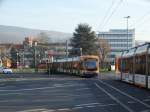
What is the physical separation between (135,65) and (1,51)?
5669 inches

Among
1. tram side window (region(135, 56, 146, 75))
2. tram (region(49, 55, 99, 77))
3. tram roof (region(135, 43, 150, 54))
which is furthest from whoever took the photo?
tram (region(49, 55, 99, 77))

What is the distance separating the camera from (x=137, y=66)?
1439 inches

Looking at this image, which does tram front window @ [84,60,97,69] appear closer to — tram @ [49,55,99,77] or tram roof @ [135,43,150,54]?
tram @ [49,55,99,77]

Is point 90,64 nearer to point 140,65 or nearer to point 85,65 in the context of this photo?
point 85,65

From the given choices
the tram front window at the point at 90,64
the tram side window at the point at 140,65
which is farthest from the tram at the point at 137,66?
the tram front window at the point at 90,64

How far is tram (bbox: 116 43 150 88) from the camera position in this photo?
32438 mm

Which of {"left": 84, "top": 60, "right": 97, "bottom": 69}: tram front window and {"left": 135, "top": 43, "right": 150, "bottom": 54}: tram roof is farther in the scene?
{"left": 84, "top": 60, "right": 97, "bottom": 69}: tram front window

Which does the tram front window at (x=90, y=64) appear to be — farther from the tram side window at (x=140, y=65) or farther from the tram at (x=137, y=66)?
the tram side window at (x=140, y=65)

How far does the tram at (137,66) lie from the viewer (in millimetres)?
32438

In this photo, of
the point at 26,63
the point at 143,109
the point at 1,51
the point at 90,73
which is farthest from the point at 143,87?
the point at 26,63

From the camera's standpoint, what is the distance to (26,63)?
19788 cm

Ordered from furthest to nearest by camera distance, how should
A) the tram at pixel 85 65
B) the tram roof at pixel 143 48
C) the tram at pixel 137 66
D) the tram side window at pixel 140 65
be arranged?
the tram at pixel 85 65 < the tram side window at pixel 140 65 < the tram roof at pixel 143 48 < the tram at pixel 137 66

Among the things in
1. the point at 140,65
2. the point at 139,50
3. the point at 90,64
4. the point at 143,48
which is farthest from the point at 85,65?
the point at 143,48

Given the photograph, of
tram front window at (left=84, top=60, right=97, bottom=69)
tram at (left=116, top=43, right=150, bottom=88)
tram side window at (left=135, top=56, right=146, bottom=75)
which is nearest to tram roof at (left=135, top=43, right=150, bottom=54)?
tram at (left=116, top=43, right=150, bottom=88)
